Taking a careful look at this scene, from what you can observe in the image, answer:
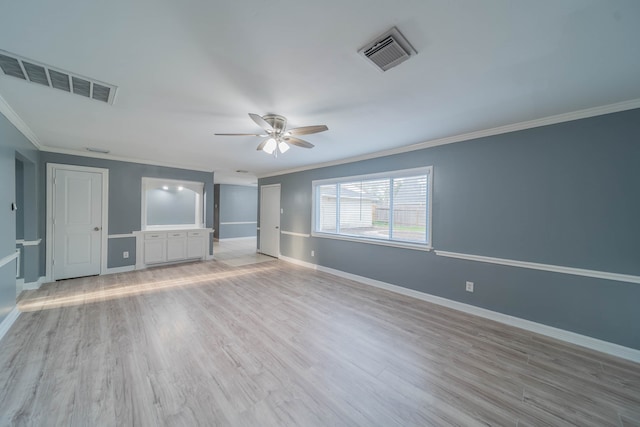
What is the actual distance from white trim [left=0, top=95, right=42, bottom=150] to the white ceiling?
0.06 m

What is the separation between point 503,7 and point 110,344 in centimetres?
404

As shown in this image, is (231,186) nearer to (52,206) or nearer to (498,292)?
(52,206)

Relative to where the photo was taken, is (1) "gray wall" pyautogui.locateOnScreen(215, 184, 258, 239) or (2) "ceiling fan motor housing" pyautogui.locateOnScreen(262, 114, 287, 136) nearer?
(2) "ceiling fan motor housing" pyautogui.locateOnScreen(262, 114, 287, 136)

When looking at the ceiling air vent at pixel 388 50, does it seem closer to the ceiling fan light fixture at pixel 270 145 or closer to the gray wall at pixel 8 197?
the ceiling fan light fixture at pixel 270 145

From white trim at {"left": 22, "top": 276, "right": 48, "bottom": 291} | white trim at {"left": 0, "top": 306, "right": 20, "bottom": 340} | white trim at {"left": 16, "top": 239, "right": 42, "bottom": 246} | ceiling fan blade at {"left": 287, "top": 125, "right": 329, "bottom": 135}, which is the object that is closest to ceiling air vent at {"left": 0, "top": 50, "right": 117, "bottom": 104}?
ceiling fan blade at {"left": 287, "top": 125, "right": 329, "bottom": 135}

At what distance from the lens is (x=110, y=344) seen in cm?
235

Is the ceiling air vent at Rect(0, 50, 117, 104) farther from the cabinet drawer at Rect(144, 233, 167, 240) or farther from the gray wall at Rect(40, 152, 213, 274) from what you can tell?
the cabinet drawer at Rect(144, 233, 167, 240)

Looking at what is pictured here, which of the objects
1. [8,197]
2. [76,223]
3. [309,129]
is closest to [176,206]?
[76,223]

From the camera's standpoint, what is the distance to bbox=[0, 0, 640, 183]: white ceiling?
128cm

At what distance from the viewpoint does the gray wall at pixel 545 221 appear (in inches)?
90.4

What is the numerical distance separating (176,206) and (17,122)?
3.82 m

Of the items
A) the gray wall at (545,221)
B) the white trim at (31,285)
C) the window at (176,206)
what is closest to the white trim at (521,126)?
the gray wall at (545,221)

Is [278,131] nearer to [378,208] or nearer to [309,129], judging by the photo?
[309,129]

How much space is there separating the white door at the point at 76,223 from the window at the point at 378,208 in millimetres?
4400
